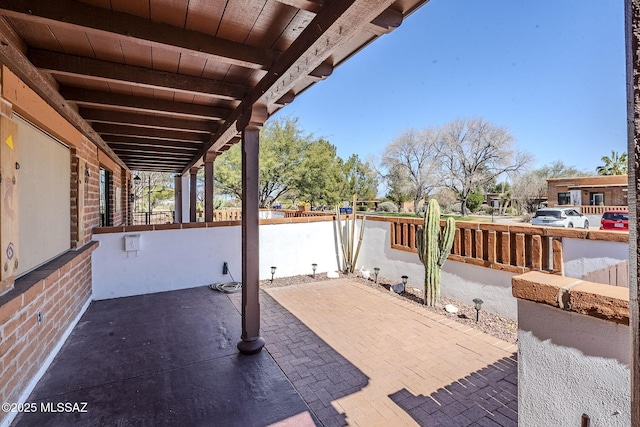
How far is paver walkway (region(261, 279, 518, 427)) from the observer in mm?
2297

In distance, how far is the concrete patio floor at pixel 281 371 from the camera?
224cm

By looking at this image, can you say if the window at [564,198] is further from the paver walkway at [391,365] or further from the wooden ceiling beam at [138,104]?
the wooden ceiling beam at [138,104]

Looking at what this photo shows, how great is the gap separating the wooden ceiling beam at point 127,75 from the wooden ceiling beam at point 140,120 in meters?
1.46

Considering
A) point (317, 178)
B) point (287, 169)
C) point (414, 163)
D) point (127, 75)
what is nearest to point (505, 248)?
point (127, 75)

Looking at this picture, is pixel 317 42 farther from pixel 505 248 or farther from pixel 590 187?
pixel 590 187

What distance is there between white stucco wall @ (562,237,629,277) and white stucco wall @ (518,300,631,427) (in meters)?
3.02

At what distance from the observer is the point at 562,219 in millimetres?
13516

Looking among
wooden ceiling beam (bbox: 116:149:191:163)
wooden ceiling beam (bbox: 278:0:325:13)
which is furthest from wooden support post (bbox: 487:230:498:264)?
wooden ceiling beam (bbox: 116:149:191:163)

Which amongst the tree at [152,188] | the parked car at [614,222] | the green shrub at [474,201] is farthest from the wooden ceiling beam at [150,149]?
the green shrub at [474,201]

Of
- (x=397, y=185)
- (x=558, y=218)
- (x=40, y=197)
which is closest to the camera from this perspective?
(x=40, y=197)

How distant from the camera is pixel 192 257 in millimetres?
5449

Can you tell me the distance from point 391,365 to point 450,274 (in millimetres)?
2464

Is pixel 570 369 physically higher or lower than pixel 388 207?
lower

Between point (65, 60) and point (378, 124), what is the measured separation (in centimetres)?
3064
